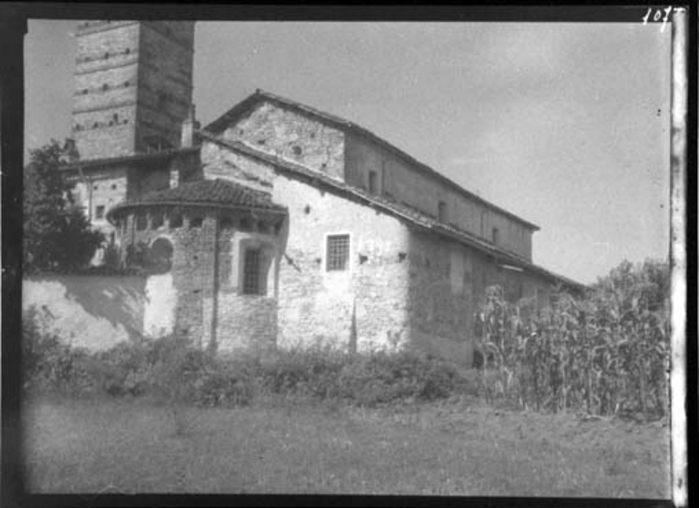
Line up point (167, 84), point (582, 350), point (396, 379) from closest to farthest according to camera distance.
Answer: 1. point (396, 379)
2. point (582, 350)
3. point (167, 84)

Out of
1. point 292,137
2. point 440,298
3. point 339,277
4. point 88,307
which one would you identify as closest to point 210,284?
point 339,277

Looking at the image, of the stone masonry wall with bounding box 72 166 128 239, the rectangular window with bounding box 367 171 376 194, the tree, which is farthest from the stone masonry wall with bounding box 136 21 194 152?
the rectangular window with bounding box 367 171 376 194

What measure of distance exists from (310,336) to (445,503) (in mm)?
2673

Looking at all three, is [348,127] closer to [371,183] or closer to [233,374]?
[371,183]

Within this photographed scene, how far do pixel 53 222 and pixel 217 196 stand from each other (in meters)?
2.32

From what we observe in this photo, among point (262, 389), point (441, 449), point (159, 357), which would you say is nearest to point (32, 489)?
point (159, 357)

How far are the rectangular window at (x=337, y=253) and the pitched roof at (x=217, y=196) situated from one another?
2.61 ft

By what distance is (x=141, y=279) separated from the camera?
9.15 metres

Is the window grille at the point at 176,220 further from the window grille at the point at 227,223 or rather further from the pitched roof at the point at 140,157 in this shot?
the pitched roof at the point at 140,157

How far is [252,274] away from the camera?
389 inches

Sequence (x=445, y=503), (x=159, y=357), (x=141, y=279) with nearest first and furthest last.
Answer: (x=445, y=503)
(x=159, y=357)
(x=141, y=279)

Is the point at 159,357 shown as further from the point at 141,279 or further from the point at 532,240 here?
the point at 532,240

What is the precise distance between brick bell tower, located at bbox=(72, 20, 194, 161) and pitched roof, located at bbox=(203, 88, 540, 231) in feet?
2.72

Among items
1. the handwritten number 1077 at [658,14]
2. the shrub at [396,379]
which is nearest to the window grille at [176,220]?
the shrub at [396,379]
